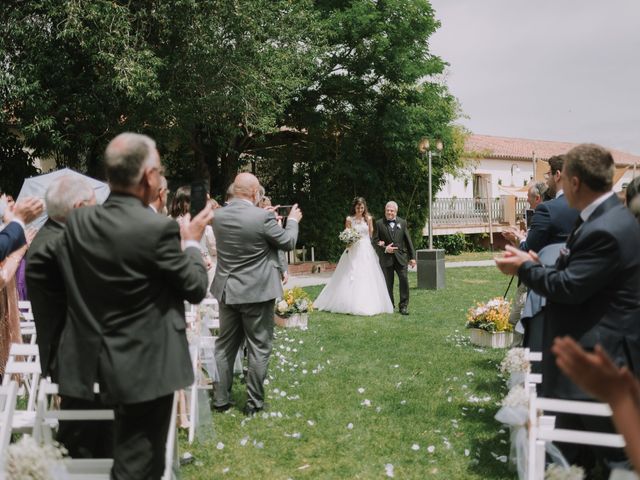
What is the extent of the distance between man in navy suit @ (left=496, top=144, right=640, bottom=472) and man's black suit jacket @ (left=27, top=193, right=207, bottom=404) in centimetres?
197

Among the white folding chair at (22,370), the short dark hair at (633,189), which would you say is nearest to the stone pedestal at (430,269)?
the short dark hair at (633,189)

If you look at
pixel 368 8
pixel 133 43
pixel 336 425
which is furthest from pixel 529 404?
pixel 368 8

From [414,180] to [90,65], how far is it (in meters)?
14.7

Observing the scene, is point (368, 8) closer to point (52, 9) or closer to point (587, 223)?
point (52, 9)

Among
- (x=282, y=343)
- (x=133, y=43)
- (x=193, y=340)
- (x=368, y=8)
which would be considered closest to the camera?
(x=193, y=340)

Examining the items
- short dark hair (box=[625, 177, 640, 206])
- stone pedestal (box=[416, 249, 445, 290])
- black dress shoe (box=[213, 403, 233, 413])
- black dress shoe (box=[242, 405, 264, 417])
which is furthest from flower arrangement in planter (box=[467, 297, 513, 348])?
stone pedestal (box=[416, 249, 445, 290])

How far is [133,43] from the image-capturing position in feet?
47.5

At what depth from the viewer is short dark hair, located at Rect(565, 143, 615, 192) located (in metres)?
3.33

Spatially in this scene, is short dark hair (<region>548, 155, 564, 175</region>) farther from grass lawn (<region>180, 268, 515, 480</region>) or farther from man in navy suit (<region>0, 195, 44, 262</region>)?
man in navy suit (<region>0, 195, 44, 262</region>)

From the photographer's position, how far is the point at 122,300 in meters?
2.84

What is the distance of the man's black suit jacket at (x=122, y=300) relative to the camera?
2.81 meters

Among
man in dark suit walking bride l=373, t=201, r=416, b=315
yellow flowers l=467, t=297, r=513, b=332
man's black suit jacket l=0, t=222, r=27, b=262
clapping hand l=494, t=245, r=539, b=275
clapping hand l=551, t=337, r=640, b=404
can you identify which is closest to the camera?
clapping hand l=551, t=337, r=640, b=404

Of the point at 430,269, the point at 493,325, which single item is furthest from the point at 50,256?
the point at 430,269

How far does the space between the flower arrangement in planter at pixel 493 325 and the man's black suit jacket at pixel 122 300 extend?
6.60 m
